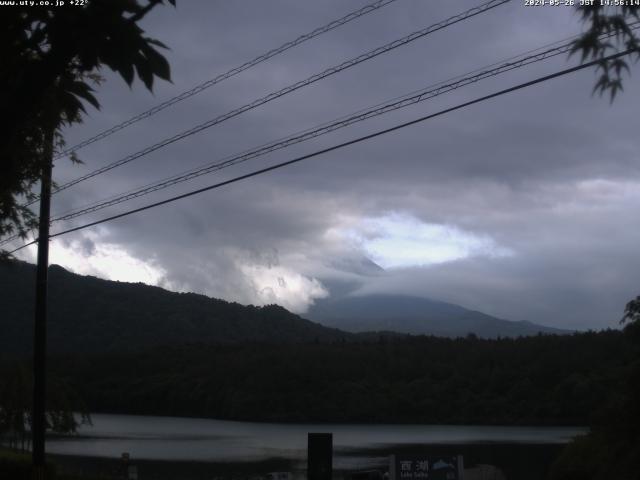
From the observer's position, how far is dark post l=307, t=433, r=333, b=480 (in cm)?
1259

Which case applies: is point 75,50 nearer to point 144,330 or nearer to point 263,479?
point 263,479

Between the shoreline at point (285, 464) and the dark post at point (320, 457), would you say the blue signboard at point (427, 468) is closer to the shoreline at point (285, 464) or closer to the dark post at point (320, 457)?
the dark post at point (320, 457)

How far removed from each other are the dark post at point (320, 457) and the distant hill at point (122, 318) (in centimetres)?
7716

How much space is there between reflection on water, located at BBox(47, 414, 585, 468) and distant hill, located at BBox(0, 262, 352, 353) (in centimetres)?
1318

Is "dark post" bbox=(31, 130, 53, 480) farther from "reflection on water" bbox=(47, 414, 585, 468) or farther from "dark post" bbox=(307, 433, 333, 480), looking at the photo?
"reflection on water" bbox=(47, 414, 585, 468)

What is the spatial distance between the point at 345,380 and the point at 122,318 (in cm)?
3737

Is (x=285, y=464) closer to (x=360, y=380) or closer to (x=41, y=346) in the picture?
(x=41, y=346)

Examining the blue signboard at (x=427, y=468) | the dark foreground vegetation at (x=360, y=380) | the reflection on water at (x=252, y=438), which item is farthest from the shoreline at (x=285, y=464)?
the dark foreground vegetation at (x=360, y=380)

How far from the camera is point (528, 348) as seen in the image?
4178 inches

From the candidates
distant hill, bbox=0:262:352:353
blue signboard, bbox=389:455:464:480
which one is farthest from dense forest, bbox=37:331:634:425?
blue signboard, bbox=389:455:464:480

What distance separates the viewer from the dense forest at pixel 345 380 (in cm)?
9769

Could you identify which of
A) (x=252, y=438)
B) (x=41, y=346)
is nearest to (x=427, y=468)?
(x=41, y=346)

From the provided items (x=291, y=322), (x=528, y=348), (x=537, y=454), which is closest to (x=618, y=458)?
(x=537, y=454)

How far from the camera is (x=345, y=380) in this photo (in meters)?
114
